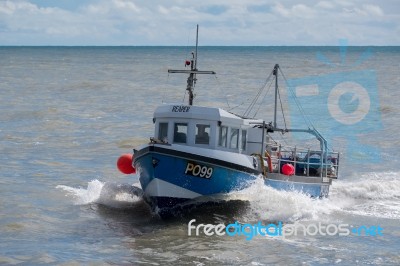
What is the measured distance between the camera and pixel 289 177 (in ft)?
75.4

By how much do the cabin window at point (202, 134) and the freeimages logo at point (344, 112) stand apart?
1324 centimetres

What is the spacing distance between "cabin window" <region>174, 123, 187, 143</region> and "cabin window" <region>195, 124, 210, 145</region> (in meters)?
0.38

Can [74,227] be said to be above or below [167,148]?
below

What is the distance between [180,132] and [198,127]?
55 centimetres

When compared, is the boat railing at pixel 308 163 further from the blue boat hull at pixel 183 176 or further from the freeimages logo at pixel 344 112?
the freeimages logo at pixel 344 112

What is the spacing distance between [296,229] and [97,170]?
10.6m

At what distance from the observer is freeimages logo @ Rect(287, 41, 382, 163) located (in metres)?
36.6

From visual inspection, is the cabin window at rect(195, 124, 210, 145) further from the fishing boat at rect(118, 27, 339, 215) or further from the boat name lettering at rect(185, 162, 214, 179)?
the boat name lettering at rect(185, 162, 214, 179)

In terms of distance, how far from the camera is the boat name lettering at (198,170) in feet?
67.9

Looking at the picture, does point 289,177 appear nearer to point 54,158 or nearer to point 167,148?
point 167,148

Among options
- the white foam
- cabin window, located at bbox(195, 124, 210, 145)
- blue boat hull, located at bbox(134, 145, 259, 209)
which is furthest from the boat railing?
the white foam

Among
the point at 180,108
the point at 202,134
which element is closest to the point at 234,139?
the point at 202,134

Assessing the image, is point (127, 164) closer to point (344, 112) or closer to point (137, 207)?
point (137, 207)

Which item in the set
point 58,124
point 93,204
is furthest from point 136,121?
point 93,204
